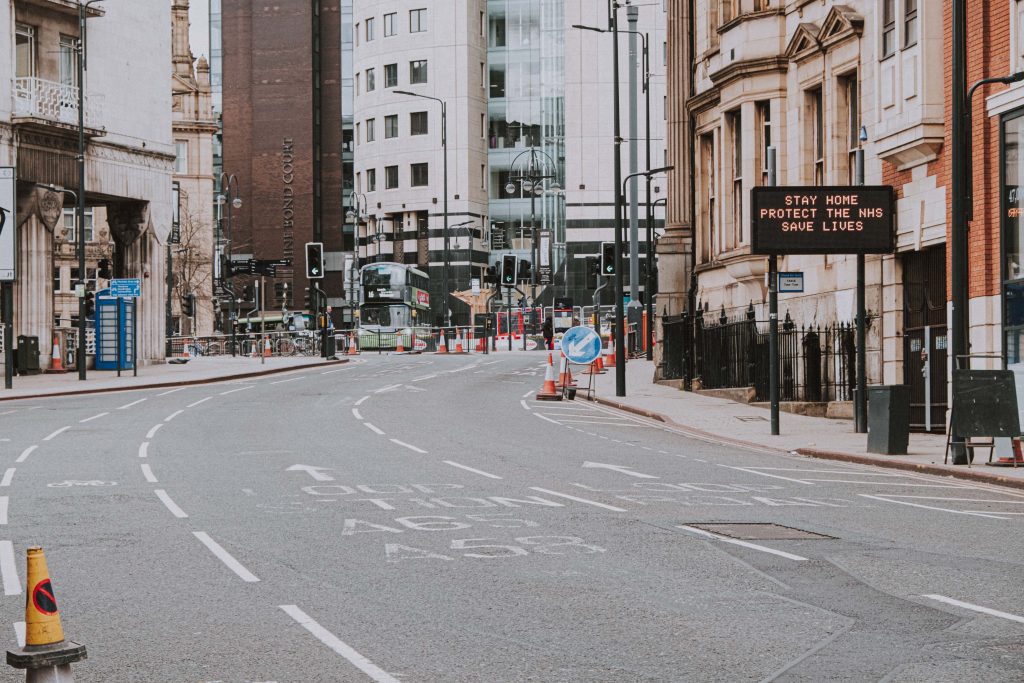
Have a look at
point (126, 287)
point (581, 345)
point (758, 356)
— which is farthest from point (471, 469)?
point (126, 287)

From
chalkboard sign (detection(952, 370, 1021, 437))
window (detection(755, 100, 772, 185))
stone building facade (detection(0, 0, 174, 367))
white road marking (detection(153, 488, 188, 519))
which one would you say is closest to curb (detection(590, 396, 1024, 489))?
chalkboard sign (detection(952, 370, 1021, 437))

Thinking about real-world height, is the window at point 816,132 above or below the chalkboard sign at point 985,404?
above

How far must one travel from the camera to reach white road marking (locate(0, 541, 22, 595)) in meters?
10.4

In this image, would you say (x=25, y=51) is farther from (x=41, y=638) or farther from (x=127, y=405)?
(x=41, y=638)

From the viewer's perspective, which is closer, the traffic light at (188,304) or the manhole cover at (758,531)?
the manhole cover at (758,531)

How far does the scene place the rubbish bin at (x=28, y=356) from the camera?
46.0m

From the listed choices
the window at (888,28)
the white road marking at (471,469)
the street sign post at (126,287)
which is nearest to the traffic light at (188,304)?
the street sign post at (126,287)

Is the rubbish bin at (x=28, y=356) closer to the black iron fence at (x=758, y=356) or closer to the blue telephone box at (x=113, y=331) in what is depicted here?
the blue telephone box at (x=113, y=331)

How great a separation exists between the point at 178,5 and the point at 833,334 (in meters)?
79.0

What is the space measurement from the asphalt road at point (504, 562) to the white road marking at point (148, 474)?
0.08 ft

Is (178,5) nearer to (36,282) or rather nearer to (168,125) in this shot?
(168,125)

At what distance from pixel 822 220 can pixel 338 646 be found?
18.6 metres

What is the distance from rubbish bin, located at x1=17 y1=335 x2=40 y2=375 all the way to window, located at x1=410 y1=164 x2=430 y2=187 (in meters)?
55.5

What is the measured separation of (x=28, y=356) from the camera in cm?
4647
